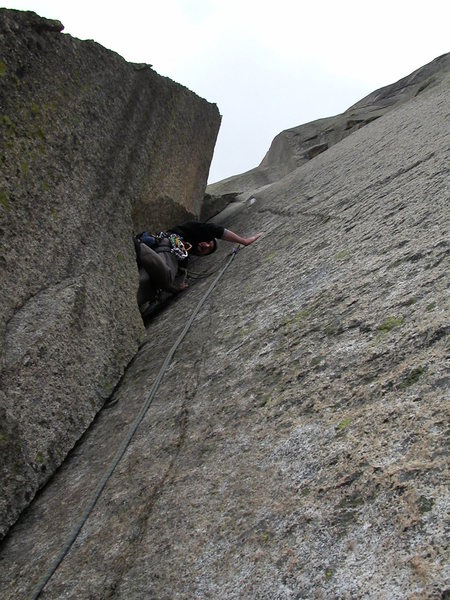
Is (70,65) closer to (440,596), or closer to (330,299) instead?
(330,299)

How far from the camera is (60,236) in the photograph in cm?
374

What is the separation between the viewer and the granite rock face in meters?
3.05

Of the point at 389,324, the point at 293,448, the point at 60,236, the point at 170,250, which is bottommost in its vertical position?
the point at 293,448

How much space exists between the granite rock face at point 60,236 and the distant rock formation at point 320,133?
448 centimetres

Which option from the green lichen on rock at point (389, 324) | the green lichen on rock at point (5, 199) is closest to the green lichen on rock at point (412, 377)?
the green lichen on rock at point (389, 324)

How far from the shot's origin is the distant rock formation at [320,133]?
9.38m

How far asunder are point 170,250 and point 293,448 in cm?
363

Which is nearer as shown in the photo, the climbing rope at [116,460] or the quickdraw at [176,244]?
the climbing rope at [116,460]

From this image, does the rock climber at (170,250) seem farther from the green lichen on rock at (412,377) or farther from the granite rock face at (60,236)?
the green lichen on rock at (412,377)

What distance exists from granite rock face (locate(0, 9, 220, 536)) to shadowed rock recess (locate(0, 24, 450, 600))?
0.21 m

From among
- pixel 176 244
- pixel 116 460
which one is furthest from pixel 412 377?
pixel 176 244

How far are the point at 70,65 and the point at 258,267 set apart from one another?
210 centimetres

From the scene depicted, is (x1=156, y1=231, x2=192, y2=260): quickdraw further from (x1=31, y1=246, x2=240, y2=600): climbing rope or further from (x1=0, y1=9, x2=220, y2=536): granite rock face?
(x1=31, y1=246, x2=240, y2=600): climbing rope

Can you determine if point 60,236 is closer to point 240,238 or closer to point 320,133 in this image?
point 240,238
